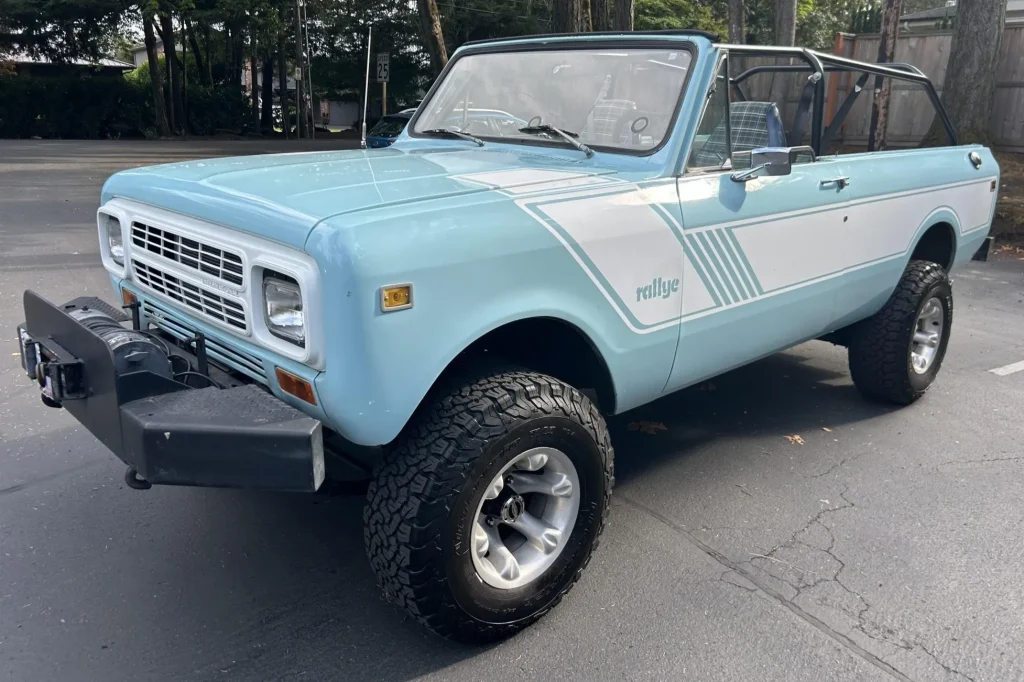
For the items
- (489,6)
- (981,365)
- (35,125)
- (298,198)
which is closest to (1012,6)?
(489,6)

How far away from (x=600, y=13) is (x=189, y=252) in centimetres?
962

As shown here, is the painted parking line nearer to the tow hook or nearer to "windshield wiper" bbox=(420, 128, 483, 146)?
"windshield wiper" bbox=(420, 128, 483, 146)

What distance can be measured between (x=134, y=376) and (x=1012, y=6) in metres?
31.3

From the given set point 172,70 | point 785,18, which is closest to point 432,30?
point 785,18

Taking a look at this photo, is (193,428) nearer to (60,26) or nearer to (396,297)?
(396,297)

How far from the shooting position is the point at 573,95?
12.3 feet

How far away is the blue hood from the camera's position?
8.20ft

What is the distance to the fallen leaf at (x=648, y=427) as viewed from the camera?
14.8 ft

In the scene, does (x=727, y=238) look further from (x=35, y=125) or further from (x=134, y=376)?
(x=35, y=125)

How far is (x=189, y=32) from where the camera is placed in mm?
34812

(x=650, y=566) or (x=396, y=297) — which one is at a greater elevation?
(x=396, y=297)

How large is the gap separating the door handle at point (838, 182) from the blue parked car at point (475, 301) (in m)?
0.01

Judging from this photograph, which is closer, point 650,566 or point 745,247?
point 650,566

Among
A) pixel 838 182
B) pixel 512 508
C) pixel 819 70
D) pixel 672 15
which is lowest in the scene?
pixel 512 508
